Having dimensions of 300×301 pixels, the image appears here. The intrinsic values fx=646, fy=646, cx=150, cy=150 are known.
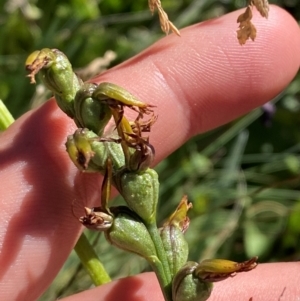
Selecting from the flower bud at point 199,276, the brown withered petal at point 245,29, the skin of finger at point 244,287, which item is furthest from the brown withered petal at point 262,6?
the skin of finger at point 244,287

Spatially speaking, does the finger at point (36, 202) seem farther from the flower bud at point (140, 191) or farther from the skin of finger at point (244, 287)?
the flower bud at point (140, 191)

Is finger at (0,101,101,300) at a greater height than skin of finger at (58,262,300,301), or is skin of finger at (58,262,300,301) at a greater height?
finger at (0,101,101,300)

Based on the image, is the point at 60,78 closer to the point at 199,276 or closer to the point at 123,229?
the point at 123,229

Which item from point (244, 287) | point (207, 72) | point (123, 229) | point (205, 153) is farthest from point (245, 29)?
point (205, 153)

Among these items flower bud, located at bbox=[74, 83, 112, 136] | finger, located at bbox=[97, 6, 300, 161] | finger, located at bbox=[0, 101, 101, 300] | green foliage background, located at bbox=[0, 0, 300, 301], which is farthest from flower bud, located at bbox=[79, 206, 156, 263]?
green foliage background, located at bbox=[0, 0, 300, 301]

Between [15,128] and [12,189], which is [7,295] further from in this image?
[15,128]

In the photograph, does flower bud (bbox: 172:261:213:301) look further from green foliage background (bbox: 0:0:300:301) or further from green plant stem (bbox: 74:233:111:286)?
green foliage background (bbox: 0:0:300:301)
